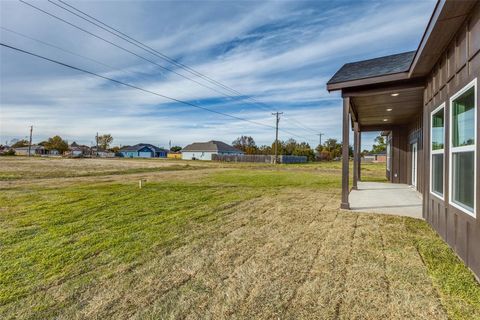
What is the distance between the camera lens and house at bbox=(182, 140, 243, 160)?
52.8 metres

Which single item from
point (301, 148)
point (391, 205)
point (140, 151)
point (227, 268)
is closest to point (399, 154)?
point (391, 205)

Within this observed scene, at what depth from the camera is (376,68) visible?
554 centimetres

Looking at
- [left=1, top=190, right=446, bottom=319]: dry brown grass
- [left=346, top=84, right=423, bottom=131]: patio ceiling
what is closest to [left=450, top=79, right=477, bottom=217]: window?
[left=1, top=190, right=446, bottom=319]: dry brown grass

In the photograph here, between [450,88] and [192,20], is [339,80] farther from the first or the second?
[192,20]

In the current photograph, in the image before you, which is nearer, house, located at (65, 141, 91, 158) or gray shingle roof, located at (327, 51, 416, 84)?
gray shingle roof, located at (327, 51, 416, 84)

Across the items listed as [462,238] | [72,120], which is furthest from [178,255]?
[72,120]

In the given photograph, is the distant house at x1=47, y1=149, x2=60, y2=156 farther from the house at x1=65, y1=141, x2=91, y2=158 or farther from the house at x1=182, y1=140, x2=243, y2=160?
the house at x1=182, y1=140, x2=243, y2=160

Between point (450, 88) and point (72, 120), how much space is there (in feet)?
101

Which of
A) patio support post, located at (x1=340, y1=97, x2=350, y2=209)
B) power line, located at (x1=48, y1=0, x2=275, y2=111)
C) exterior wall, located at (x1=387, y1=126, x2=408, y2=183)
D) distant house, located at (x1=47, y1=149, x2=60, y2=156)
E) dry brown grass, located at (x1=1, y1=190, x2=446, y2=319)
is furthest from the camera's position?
distant house, located at (x1=47, y1=149, x2=60, y2=156)

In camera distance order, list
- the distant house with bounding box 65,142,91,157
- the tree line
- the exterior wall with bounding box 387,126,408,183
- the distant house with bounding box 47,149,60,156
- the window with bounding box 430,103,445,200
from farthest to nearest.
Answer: the distant house with bounding box 47,149,60,156 < the distant house with bounding box 65,142,91,157 < the tree line < the exterior wall with bounding box 387,126,408,183 < the window with bounding box 430,103,445,200

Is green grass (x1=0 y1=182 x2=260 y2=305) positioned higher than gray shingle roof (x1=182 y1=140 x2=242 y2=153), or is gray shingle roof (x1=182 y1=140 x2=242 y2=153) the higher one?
gray shingle roof (x1=182 y1=140 x2=242 y2=153)

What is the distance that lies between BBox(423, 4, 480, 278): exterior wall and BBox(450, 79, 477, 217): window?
98mm

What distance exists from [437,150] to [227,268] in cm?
415

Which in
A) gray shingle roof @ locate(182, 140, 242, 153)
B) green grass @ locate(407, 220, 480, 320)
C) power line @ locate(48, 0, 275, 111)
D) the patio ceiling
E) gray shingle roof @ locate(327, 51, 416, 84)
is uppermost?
power line @ locate(48, 0, 275, 111)
